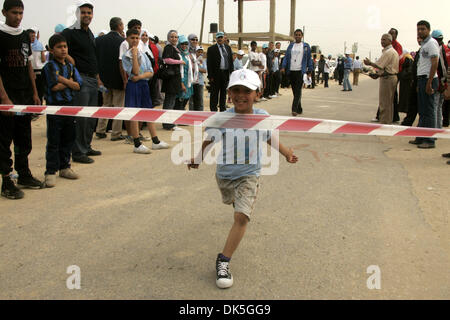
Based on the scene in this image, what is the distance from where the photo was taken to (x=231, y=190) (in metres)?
2.96

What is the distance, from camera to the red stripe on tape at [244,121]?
302 cm

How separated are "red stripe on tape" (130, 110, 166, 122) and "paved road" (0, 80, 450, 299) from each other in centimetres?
96

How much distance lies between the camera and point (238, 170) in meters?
2.88

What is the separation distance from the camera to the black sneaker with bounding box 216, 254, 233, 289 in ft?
8.75

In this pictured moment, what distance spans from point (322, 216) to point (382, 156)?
3.02 metres

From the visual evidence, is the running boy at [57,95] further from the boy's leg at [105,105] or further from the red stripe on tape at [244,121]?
the red stripe on tape at [244,121]

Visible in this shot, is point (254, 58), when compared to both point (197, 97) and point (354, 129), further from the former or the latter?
point (354, 129)

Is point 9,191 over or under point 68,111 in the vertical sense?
under

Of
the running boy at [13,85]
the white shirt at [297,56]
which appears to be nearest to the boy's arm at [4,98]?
the running boy at [13,85]

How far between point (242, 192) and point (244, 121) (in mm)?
556

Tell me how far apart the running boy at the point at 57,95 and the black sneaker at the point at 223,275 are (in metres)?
2.91

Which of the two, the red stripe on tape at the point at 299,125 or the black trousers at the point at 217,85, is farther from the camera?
the black trousers at the point at 217,85

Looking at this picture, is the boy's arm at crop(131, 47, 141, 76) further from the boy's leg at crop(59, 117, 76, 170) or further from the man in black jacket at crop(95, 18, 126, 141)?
the boy's leg at crop(59, 117, 76, 170)

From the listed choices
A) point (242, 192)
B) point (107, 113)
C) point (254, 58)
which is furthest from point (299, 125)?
point (254, 58)
